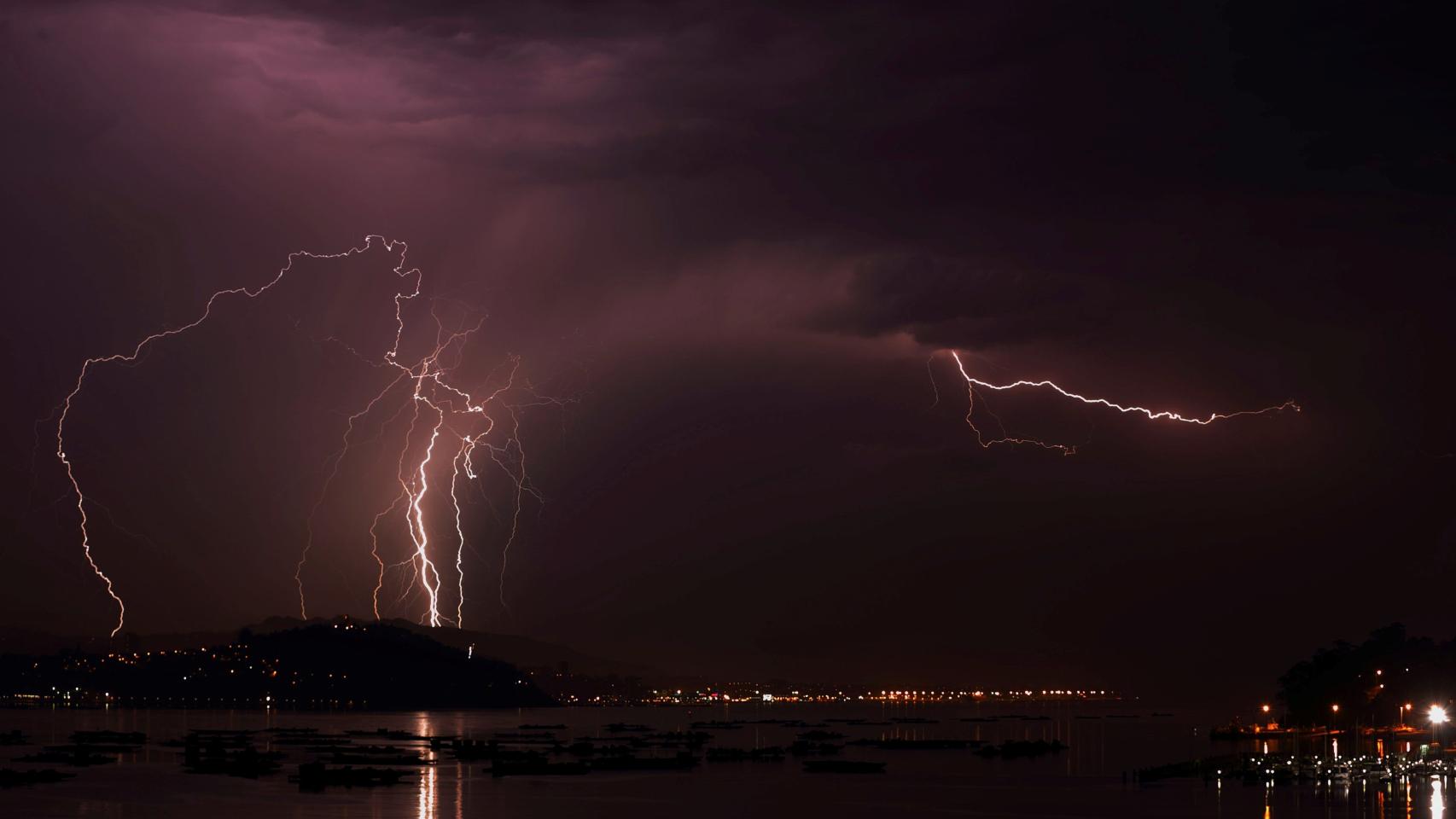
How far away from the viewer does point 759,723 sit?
160 metres

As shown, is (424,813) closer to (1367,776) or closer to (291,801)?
(291,801)

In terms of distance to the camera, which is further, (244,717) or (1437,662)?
(244,717)

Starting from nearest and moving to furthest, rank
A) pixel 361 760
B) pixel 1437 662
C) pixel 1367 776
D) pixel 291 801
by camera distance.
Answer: pixel 291 801
pixel 1367 776
pixel 361 760
pixel 1437 662

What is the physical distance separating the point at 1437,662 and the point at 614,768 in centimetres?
5965

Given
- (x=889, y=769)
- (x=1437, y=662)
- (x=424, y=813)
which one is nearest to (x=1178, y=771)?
(x=889, y=769)

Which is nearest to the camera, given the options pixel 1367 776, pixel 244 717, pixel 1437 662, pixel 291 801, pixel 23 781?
pixel 291 801

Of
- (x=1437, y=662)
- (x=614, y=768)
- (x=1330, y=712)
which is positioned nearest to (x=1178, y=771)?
(x=614, y=768)

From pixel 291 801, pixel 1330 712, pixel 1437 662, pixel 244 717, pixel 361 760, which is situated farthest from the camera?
pixel 244 717

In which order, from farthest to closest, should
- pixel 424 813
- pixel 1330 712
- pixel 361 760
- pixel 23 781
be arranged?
1. pixel 1330 712
2. pixel 361 760
3. pixel 23 781
4. pixel 424 813

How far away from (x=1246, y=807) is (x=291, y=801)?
3315 centimetres

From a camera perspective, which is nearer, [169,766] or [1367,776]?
[1367,776]

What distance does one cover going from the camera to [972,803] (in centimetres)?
5481

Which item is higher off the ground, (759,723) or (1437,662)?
(1437,662)

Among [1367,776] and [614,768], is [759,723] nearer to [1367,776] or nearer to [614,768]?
[614,768]
